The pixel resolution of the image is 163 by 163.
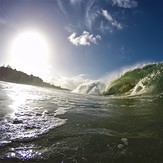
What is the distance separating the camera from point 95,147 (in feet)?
14.9

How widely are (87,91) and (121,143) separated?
3443 centimetres

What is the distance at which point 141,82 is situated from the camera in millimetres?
24297

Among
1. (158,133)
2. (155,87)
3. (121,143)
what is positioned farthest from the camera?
(155,87)

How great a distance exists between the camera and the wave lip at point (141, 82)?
21469 millimetres

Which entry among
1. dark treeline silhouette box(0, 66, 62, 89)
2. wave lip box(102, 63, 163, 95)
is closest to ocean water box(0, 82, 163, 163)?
wave lip box(102, 63, 163, 95)

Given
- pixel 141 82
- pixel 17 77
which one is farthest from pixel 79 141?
pixel 17 77

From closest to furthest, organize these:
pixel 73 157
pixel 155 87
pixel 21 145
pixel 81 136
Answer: pixel 73 157
pixel 21 145
pixel 81 136
pixel 155 87

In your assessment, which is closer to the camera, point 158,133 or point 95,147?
point 95,147

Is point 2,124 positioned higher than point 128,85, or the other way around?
point 128,85

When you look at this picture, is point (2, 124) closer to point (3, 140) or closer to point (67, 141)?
point (3, 140)

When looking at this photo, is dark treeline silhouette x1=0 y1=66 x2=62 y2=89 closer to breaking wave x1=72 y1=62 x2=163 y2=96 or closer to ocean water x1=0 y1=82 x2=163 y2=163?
breaking wave x1=72 y1=62 x2=163 y2=96

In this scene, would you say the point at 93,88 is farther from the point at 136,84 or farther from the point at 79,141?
the point at 79,141

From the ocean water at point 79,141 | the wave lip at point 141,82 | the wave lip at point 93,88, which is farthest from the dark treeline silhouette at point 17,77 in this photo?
the ocean water at point 79,141

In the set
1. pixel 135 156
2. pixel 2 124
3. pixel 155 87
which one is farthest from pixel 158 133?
pixel 155 87
